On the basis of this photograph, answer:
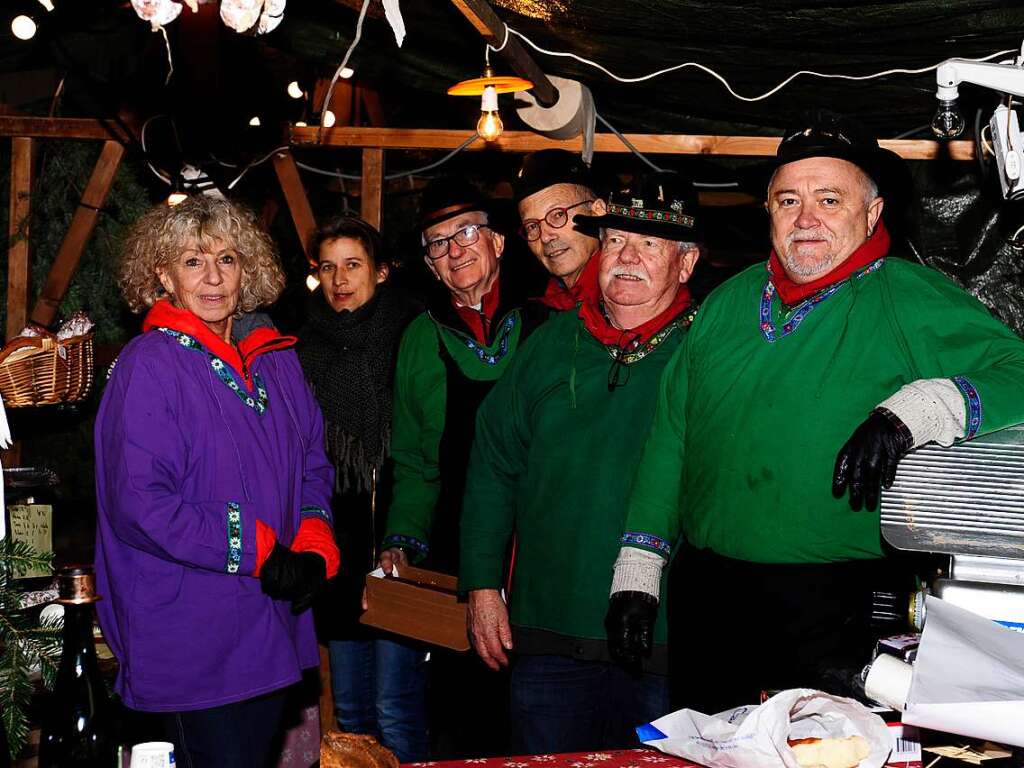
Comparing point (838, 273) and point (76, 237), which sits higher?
point (76, 237)

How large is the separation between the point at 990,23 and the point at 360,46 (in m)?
2.47

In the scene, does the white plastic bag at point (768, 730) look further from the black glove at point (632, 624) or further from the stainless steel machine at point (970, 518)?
the black glove at point (632, 624)

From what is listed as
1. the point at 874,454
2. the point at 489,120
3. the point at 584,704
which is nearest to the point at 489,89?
the point at 489,120

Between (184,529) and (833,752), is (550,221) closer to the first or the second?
(184,529)

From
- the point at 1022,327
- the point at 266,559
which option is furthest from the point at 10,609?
the point at 1022,327

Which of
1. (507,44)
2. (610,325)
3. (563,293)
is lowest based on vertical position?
(610,325)

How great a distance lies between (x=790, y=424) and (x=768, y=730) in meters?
1.12

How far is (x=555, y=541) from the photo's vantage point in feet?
10.1

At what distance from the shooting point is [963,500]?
1.83 metres

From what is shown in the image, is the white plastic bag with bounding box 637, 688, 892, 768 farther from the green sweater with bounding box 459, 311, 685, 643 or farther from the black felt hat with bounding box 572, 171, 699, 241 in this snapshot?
the black felt hat with bounding box 572, 171, 699, 241

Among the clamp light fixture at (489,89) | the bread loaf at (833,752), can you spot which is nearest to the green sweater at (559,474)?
the clamp light fixture at (489,89)

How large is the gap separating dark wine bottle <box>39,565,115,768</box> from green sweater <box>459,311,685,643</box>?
1.53 metres

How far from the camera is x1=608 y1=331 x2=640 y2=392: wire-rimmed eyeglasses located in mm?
3061

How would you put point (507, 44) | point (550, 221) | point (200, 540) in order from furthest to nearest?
point (550, 221) → point (507, 44) → point (200, 540)
